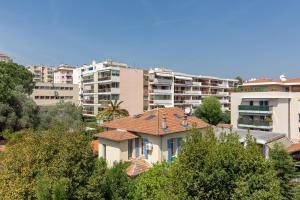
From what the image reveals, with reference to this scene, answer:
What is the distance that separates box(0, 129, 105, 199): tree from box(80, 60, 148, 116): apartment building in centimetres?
4486

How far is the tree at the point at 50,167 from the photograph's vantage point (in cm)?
1268

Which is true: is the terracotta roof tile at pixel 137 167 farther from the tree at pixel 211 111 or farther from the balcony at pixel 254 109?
the tree at pixel 211 111

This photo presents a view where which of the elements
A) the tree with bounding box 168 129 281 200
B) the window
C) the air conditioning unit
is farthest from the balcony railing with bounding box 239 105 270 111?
the tree with bounding box 168 129 281 200

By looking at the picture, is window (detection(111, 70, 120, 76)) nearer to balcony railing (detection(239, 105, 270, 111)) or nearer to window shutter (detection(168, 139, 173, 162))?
balcony railing (detection(239, 105, 270, 111))

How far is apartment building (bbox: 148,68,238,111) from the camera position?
67.2 meters

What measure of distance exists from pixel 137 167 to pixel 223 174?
544 inches

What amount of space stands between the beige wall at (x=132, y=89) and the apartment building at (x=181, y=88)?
313 cm

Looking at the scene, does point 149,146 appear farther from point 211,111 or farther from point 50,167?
point 211,111

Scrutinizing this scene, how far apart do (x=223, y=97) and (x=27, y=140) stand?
251 feet

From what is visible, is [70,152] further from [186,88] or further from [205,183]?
[186,88]

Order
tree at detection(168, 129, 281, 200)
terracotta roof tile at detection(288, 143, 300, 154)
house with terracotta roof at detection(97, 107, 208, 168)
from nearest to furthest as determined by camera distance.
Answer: tree at detection(168, 129, 281, 200) → house with terracotta roof at detection(97, 107, 208, 168) → terracotta roof tile at detection(288, 143, 300, 154)

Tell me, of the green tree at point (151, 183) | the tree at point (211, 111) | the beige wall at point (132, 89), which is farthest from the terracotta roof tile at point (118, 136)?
the tree at point (211, 111)

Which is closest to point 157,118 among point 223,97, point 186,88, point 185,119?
point 185,119

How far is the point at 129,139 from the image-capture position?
24.2m
